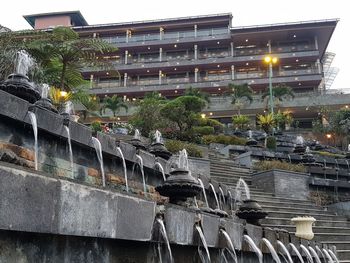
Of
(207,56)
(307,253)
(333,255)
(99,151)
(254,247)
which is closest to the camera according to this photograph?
(254,247)

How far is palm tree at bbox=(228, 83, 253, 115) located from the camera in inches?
1973

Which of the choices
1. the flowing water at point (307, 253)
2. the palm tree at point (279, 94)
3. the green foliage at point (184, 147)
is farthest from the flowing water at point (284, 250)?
the palm tree at point (279, 94)

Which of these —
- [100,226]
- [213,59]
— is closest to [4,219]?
[100,226]

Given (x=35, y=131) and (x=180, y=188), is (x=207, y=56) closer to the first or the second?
(x=180, y=188)

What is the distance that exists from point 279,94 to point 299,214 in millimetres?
39389

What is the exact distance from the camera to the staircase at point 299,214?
11.8m

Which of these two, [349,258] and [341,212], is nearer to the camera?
[349,258]

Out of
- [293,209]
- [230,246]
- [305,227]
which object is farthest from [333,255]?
[230,246]

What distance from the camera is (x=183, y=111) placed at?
24.7 metres

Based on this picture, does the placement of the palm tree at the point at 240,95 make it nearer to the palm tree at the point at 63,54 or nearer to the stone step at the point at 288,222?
the palm tree at the point at 63,54

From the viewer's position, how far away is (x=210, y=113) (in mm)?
55094

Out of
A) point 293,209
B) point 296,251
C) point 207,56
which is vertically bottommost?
point 296,251

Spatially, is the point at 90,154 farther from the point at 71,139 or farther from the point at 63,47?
the point at 63,47

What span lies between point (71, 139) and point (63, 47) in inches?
456
